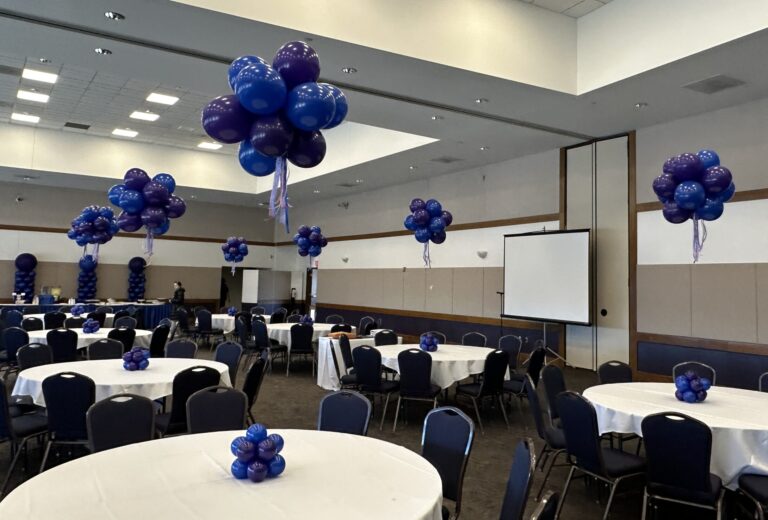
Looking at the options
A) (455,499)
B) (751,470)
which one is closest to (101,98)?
(455,499)

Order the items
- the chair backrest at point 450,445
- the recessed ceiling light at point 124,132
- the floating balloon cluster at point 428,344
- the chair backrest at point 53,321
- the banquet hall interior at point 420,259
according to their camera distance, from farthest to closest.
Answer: the recessed ceiling light at point 124,132
the chair backrest at point 53,321
the floating balloon cluster at point 428,344
the banquet hall interior at point 420,259
the chair backrest at point 450,445

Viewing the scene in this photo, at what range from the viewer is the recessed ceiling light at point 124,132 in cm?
1433

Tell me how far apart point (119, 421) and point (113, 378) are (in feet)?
5.70

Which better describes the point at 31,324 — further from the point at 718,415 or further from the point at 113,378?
the point at 718,415

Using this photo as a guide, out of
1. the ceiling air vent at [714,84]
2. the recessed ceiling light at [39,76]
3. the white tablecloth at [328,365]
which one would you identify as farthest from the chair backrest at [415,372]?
the recessed ceiling light at [39,76]

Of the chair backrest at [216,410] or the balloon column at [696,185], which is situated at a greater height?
the balloon column at [696,185]

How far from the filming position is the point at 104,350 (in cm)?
643

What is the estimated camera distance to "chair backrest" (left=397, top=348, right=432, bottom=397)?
19.8 ft

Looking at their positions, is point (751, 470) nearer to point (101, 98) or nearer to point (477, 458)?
point (477, 458)

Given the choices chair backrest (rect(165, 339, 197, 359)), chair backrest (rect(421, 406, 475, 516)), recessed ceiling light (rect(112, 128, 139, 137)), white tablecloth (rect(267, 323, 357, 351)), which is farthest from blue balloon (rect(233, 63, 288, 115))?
recessed ceiling light (rect(112, 128, 139, 137))

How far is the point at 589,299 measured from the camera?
9.70 metres

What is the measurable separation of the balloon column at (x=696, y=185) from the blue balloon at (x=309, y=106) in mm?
4402

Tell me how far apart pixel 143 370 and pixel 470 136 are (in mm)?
7461

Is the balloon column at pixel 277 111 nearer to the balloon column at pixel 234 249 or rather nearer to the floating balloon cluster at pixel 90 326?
the floating balloon cluster at pixel 90 326
